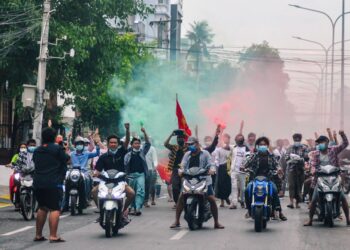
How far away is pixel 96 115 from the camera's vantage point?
144 ft

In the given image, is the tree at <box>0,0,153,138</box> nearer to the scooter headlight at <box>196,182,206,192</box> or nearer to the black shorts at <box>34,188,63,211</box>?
the scooter headlight at <box>196,182,206,192</box>

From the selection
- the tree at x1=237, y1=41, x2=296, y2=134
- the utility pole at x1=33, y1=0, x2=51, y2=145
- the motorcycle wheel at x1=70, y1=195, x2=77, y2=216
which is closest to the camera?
the motorcycle wheel at x1=70, y1=195, x2=77, y2=216

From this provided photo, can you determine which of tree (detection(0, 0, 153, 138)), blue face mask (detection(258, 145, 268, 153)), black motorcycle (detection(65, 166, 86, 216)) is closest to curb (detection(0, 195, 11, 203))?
tree (detection(0, 0, 153, 138))

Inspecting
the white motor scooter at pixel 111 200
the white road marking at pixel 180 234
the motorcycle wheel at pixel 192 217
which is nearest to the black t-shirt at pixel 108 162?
the white motor scooter at pixel 111 200

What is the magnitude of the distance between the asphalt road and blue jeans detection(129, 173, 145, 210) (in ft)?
1.37

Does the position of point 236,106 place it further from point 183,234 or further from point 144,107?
point 183,234

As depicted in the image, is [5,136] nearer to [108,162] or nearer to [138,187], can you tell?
[138,187]

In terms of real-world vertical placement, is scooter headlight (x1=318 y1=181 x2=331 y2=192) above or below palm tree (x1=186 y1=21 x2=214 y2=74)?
below

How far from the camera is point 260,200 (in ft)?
49.1

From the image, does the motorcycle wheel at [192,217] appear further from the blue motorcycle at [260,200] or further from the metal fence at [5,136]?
the metal fence at [5,136]

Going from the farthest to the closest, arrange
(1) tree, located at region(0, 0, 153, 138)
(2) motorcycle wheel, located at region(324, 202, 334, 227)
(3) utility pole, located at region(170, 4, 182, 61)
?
(3) utility pole, located at region(170, 4, 182, 61), (1) tree, located at region(0, 0, 153, 138), (2) motorcycle wheel, located at region(324, 202, 334, 227)

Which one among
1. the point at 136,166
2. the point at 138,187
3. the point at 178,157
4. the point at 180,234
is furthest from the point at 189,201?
the point at 178,157

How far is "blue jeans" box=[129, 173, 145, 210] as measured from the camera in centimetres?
1836

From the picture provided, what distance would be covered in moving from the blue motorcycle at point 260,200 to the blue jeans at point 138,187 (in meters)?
3.67
